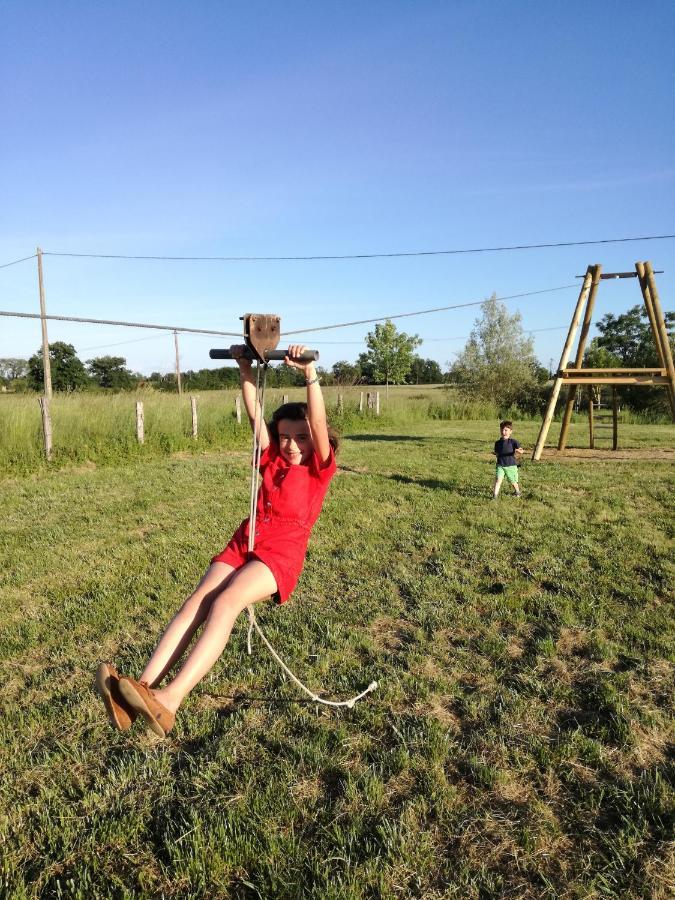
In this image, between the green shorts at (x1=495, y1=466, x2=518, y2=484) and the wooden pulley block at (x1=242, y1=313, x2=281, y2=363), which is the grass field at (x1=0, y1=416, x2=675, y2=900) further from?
the green shorts at (x1=495, y1=466, x2=518, y2=484)

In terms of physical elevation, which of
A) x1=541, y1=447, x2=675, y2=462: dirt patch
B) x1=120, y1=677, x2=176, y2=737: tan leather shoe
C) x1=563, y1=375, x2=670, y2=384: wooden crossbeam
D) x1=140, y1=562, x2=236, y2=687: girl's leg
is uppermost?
x1=563, y1=375, x2=670, y2=384: wooden crossbeam

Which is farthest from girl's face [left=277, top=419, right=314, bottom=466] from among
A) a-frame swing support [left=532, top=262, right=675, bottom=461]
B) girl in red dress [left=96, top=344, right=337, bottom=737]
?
a-frame swing support [left=532, top=262, right=675, bottom=461]

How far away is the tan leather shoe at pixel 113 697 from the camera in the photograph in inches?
92.8

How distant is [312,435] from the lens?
3.23 m

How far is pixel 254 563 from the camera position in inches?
116

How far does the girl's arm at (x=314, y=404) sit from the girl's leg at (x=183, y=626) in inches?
32.8

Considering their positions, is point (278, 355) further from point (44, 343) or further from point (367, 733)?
point (44, 343)

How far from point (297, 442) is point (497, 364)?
1331 inches

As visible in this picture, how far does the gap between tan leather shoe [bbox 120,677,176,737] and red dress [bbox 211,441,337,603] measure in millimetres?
795

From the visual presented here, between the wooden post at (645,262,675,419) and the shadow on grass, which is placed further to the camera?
the shadow on grass

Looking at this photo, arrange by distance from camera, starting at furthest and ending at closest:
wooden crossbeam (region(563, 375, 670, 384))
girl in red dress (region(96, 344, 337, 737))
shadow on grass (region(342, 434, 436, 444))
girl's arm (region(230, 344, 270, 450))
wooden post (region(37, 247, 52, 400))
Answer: wooden post (region(37, 247, 52, 400)) < shadow on grass (region(342, 434, 436, 444)) < wooden crossbeam (region(563, 375, 670, 384)) < girl's arm (region(230, 344, 270, 450)) < girl in red dress (region(96, 344, 337, 737))

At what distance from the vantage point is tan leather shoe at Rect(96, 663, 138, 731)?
2.36m

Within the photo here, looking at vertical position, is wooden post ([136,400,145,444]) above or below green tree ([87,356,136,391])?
below

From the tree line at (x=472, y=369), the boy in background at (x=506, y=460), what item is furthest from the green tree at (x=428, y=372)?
the boy in background at (x=506, y=460)
